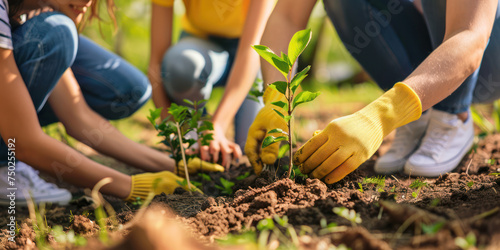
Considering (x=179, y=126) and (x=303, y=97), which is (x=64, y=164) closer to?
(x=179, y=126)

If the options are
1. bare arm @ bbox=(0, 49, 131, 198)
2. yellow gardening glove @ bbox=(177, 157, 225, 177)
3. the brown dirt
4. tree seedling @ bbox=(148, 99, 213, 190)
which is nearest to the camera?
the brown dirt

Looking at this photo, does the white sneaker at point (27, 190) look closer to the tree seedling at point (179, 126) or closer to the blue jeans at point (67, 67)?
the blue jeans at point (67, 67)

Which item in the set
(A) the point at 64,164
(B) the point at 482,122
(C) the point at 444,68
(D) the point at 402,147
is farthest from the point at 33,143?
(B) the point at 482,122

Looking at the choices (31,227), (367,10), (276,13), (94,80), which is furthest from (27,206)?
(367,10)

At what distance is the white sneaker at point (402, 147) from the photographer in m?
2.16

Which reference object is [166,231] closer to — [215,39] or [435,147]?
[435,147]

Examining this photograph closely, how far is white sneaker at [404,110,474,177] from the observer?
2088 mm

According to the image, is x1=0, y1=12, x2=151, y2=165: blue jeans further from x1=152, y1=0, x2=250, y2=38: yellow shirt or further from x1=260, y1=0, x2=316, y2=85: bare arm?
x1=260, y1=0, x2=316, y2=85: bare arm

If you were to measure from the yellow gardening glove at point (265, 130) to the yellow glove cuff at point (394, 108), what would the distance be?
40 centimetres

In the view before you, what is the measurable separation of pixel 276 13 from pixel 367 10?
53 centimetres

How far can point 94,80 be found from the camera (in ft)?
8.52

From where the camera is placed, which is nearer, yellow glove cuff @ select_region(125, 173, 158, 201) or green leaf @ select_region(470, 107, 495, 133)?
yellow glove cuff @ select_region(125, 173, 158, 201)

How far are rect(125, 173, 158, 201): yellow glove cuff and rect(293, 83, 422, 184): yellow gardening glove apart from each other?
0.82 m

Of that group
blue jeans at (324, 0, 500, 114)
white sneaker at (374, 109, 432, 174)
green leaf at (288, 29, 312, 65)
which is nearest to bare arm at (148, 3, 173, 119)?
blue jeans at (324, 0, 500, 114)
